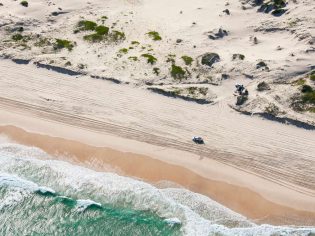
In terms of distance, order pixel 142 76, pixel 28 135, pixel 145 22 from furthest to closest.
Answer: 1. pixel 145 22
2. pixel 142 76
3. pixel 28 135

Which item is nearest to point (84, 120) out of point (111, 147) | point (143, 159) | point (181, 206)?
point (111, 147)

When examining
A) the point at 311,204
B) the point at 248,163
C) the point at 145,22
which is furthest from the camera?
the point at 145,22

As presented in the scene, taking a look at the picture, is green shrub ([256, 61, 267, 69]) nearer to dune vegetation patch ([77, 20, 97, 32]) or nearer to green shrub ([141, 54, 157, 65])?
green shrub ([141, 54, 157, 65])

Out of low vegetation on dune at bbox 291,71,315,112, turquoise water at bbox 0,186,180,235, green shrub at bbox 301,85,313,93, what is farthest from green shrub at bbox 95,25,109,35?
green shrub at bbox 301,85,313,93

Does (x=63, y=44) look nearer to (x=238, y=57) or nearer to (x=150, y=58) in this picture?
(x=150, y=58)

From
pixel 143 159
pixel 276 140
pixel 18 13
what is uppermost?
pixel 18 13

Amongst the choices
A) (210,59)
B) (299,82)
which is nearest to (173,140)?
(210,59)

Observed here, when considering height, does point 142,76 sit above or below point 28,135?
above

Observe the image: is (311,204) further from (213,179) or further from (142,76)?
(142,76)
